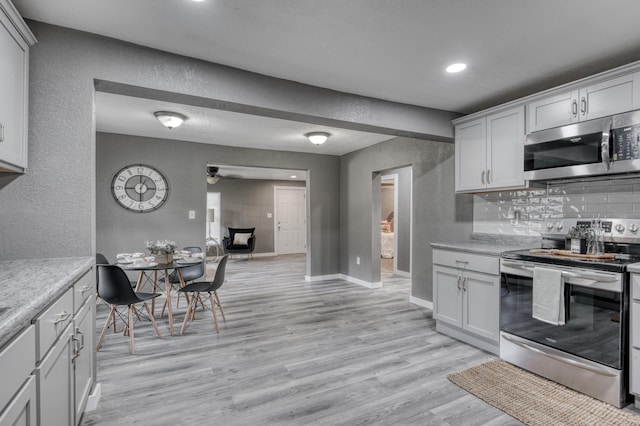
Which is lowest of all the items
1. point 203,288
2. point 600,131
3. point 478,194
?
point 203,288

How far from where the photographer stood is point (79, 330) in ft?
5.84

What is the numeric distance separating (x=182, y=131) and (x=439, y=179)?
11.5 ft

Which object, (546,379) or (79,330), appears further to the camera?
(546,379)

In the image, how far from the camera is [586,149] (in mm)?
2549

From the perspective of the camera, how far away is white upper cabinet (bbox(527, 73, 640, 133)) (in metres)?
2.35

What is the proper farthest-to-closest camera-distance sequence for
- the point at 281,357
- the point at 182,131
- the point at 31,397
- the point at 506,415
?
the point at 182,131
the point at 281,357
the point at 506,415
the point at 31,397

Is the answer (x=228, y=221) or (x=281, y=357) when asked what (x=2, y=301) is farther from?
(x=228, y=221)

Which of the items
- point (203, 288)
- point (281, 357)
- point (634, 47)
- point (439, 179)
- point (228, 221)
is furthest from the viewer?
point (228, 221)

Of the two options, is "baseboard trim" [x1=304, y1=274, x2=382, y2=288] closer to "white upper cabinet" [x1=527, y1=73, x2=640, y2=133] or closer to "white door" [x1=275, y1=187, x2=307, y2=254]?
"white upper cabinet" [x1=527, y1=73, x2=640, y2=133]

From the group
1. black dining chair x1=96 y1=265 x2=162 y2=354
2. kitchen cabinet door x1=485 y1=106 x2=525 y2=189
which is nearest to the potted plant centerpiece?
black dining chair x1=96 y1=265 x2=162 y2=354

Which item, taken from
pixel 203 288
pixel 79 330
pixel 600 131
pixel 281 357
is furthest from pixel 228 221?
pixel 600 131

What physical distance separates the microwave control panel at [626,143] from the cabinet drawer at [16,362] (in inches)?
134

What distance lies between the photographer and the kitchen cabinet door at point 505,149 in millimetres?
3004

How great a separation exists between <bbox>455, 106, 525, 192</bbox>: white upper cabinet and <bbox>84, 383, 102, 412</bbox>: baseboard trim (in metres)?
3.52
